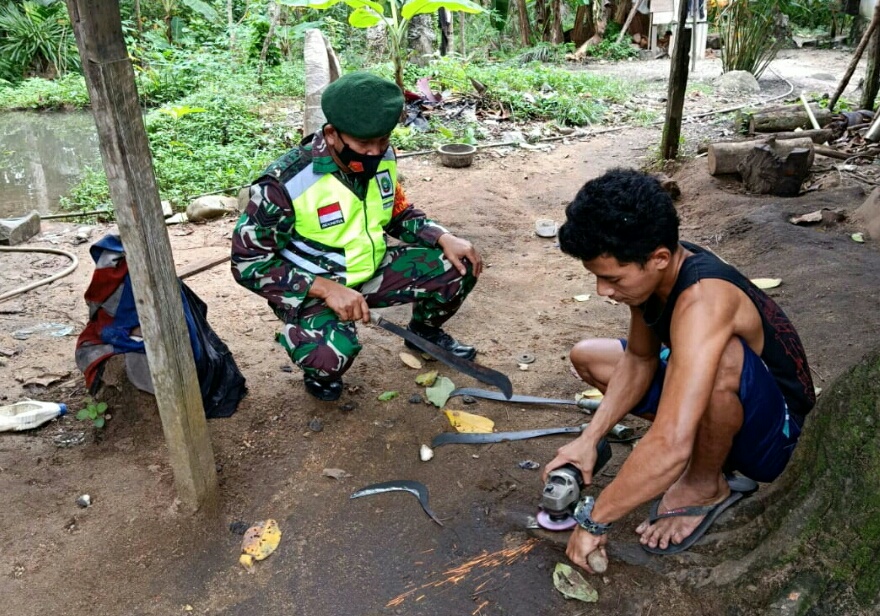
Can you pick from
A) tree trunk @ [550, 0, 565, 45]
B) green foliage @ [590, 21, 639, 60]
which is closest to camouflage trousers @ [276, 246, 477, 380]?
green foliage @ [590, 21, 639, 60]

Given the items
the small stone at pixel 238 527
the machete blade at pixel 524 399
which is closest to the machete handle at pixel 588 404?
the machete blade at pixel 524 399

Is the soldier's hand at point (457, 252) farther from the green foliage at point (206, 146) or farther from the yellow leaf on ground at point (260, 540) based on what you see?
the green foliage at point (206, 146)

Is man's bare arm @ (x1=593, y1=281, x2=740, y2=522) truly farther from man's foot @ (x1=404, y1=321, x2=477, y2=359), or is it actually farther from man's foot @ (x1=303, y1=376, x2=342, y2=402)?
man's foot @ (x1=404, y1=321, x2=477, y2=359)

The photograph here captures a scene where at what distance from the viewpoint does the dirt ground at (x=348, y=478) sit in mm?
2074

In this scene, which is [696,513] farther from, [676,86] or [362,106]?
[676,86]

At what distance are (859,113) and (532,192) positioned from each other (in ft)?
10.8

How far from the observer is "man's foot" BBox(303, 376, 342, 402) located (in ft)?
9.85

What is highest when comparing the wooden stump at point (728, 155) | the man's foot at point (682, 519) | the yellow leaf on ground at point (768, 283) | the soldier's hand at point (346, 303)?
the soldier's hand at point (346, 303)

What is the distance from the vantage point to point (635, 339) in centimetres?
220

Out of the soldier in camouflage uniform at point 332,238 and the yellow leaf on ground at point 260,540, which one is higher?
the soldier in camouflage uniform at point 332,238

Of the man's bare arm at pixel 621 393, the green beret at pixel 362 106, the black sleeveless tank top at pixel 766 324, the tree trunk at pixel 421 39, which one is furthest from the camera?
the tree trunk at pixel 421 39

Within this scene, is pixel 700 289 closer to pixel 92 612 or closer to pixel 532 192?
pixel 92 612

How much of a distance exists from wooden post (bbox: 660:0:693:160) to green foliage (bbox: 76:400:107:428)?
187 inches

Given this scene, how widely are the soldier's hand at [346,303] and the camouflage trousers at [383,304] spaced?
125 mm
